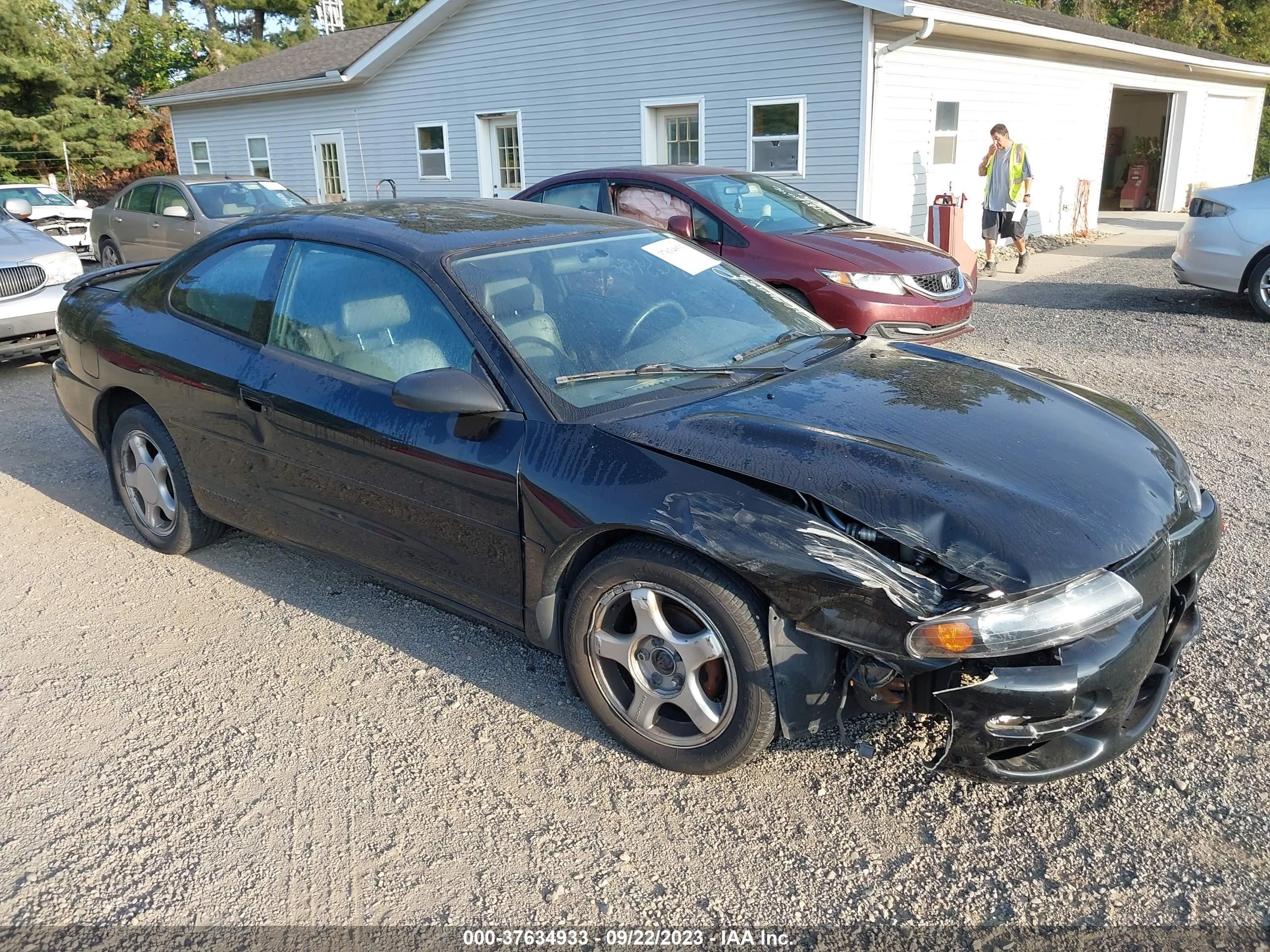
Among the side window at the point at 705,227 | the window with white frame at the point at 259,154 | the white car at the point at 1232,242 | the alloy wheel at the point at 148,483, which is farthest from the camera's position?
the window with white frame at the point at 259,154

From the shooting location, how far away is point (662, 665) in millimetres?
2867

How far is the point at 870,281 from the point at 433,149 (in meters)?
13.6

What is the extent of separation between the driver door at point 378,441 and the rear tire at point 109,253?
12.4 metres

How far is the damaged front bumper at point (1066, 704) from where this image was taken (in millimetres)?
2430

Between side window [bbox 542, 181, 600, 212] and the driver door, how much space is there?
500cm

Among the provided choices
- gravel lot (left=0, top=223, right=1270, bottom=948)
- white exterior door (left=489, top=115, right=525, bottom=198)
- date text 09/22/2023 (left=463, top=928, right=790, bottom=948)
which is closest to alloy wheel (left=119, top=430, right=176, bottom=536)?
gravel lot (left=0, top=223, right=1270, bottom=948)

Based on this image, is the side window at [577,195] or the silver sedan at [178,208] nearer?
the side window at [577,195]

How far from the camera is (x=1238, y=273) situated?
9.48m

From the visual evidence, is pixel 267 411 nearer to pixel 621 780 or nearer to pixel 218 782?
pixel 218 782

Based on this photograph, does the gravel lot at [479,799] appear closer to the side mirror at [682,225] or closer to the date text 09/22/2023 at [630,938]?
the date text 09/22/2023 at [630,938]

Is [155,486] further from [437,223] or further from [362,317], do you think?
[437,223]

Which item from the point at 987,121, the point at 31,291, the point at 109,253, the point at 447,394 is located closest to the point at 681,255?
the point at 447,394

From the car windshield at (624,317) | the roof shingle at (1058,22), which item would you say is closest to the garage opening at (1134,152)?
the roof shingle at (1058,22)

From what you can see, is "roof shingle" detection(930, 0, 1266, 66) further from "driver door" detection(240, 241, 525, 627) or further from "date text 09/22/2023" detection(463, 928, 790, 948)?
"date text 09/22/2023" detection(463, 928, 790, 948)
